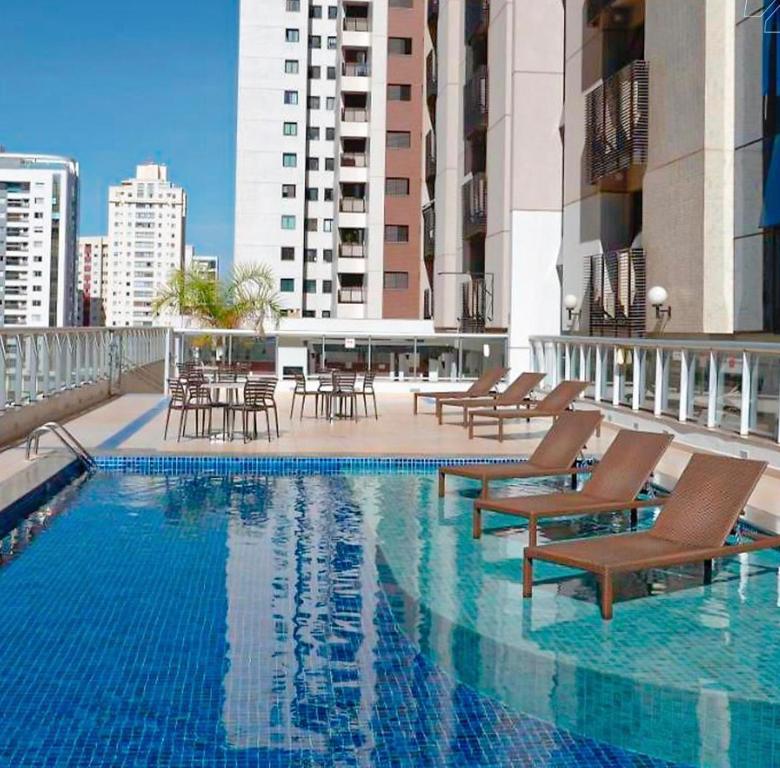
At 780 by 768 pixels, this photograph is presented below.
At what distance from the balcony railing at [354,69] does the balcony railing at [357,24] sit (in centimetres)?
173

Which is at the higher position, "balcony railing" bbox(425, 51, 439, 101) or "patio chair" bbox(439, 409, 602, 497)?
"balcony railing" bbox(425, 51, 439, 101)

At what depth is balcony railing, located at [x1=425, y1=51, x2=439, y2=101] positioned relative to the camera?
35.1 metres

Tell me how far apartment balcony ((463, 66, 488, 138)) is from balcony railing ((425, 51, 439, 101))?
581 cm

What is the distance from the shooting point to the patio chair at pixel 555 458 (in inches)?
384

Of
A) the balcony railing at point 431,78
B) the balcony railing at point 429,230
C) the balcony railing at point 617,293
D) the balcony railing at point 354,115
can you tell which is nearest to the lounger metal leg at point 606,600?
the balcony railing at point 617,293

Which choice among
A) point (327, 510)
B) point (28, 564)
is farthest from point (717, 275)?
point (28, 564)

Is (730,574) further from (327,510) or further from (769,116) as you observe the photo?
(769,116)

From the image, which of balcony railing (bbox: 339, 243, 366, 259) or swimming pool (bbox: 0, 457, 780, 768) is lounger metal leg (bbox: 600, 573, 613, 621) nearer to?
swimming pool (bbox: 0, 457, 780, 768)

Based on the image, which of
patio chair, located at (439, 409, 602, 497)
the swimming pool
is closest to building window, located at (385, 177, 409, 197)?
patio chair, located at (439, 409, 602, 497)

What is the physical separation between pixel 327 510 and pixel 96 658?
4.83 metres

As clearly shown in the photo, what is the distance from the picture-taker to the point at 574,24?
22.6 meters

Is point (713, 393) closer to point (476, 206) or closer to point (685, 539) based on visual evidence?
point (685, 539)

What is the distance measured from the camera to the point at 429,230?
119 ft

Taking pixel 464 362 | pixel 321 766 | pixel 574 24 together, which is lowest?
pixel 321 766
